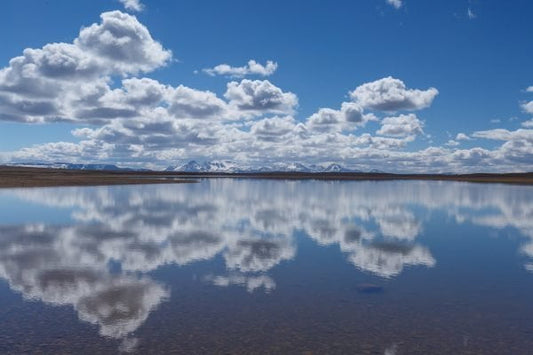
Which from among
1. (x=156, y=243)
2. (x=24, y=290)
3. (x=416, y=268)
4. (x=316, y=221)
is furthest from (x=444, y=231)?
(x=24, y=290)

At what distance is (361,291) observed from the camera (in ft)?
55.9

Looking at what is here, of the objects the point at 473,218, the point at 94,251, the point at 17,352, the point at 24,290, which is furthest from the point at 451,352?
the point at 473,218

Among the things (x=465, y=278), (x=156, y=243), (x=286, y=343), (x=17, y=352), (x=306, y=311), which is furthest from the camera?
(x=156, y=243)

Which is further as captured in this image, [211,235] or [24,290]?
[211,235]

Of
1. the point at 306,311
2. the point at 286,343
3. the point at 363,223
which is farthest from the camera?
the point at 363,223

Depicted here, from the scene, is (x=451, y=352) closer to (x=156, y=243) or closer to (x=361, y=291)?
(x=361, y=291)

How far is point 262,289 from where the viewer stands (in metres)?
17.1

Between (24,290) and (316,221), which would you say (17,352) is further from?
(316,221)

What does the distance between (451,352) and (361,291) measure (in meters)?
5.45

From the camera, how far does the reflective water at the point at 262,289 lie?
12.3m

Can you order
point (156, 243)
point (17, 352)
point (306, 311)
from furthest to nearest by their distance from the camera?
point (156, 243) → point (306, 311) → point (17, 352)

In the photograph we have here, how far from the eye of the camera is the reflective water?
40.5 ft

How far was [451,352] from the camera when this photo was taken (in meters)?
11.7

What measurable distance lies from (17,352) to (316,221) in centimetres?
2915
